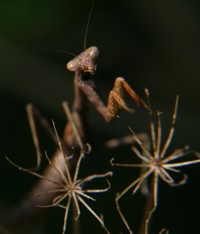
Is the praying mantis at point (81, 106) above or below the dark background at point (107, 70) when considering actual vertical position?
below

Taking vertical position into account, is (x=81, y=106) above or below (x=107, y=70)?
below

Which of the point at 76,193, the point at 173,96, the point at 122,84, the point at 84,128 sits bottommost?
the point at 76,193

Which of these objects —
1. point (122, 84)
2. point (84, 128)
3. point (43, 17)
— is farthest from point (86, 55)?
point (43, 17)

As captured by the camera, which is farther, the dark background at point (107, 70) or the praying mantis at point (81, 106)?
the dark background at point (107, 70)

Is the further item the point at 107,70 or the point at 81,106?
the point at 107,70

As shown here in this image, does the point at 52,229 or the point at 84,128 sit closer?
the point at 84,128

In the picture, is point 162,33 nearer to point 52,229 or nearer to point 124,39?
point 124,39

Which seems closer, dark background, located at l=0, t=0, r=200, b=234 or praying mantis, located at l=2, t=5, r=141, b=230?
praying mantis, located at l=2, t=5, r=141, b=230

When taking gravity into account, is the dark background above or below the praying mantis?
above
